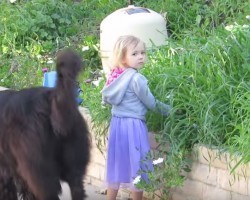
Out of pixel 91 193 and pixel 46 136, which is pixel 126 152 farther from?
pixel 46 136

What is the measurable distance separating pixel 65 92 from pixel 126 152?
1404 mm

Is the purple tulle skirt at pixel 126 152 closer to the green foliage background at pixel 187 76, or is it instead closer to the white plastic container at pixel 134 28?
the green foliage background at pixel 187 76

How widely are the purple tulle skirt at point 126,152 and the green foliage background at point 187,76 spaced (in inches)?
5.6

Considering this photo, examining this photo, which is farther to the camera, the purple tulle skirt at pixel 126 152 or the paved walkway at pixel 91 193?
the paved walkway at pixel 91 193

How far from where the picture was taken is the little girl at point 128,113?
5844 mm

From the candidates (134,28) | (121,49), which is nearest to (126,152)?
(121,49)

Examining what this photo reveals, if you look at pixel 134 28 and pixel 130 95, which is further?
pixel 134 28

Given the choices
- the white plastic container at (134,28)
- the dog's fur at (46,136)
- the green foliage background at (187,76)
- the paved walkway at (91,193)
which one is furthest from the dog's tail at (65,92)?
the white plastic container at (134,28)

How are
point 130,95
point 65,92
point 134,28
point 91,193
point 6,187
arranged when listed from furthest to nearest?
1. point 134,28
2. point 91,193
3. point 130,95
4. point 6,187
5. point 65,92

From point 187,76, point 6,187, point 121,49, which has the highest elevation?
point 121,49

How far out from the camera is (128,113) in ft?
19.4

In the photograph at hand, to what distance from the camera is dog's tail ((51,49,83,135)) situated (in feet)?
15.3

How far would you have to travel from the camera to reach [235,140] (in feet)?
18.2

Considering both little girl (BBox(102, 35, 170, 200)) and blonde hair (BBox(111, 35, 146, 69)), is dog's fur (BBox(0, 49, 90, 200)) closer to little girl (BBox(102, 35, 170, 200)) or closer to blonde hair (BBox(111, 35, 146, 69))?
little girl (BBox(102, 35, 170, 200))
